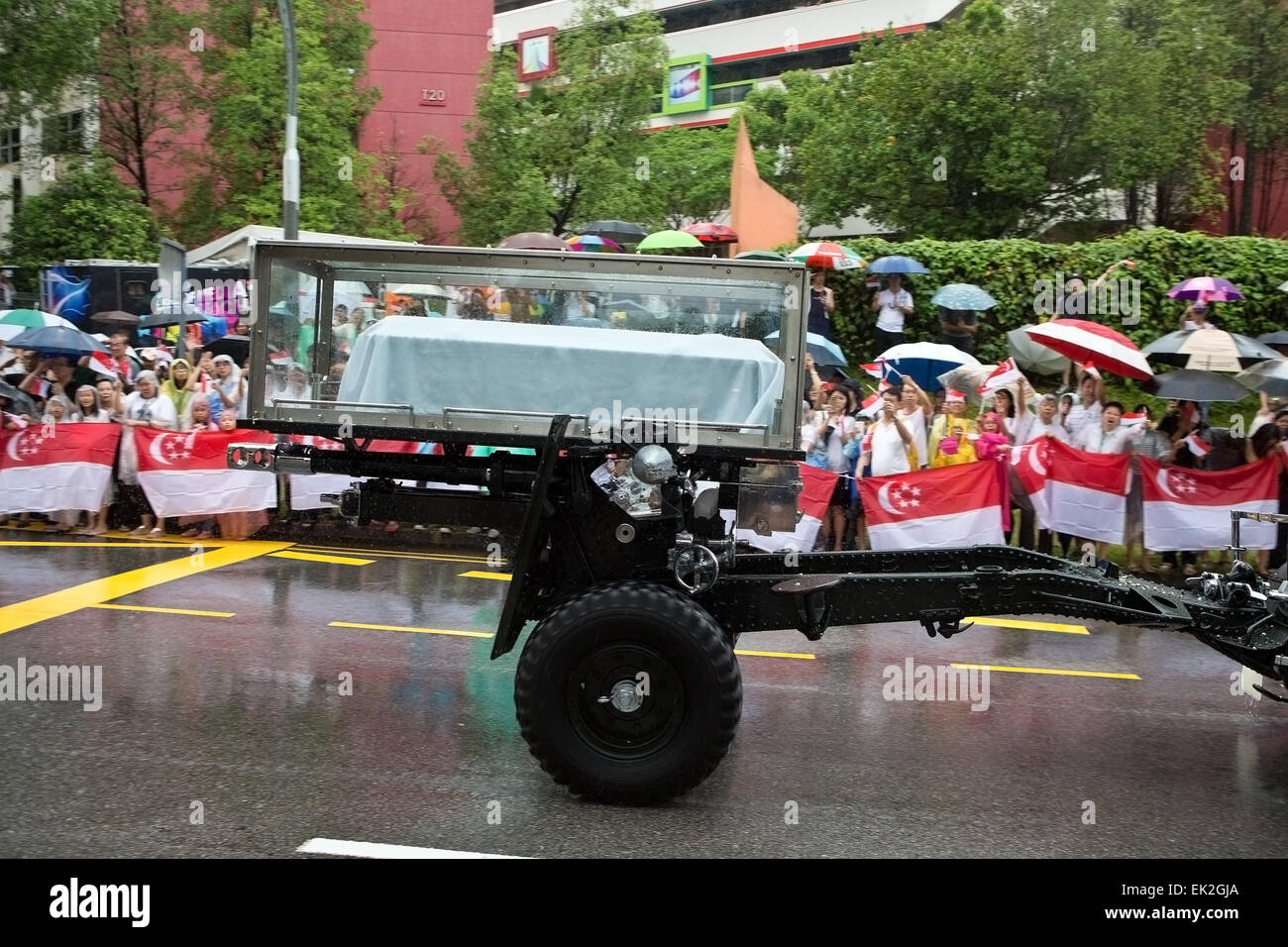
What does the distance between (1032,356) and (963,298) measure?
1.36 meters

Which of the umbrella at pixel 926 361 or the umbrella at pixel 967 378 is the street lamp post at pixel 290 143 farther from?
the umbrella at pixel 967 378

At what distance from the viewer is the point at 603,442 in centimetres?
567

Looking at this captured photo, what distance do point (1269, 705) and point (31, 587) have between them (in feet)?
29.8

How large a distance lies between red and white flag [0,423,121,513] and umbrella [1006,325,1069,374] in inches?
430

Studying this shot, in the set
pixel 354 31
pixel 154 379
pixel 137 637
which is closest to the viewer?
pixel 137 637

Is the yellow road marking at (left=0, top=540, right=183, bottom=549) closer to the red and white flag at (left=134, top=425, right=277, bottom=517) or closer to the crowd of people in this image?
the red and white flag at (left=134, top=425, right=277, bottom=517)

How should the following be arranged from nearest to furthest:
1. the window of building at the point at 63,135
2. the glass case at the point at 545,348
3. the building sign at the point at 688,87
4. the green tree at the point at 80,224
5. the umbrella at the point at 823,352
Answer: the glass case at the point at 545,348 → the umbrella at the point at 823,352 → the green tree at the point at 80,224 → the window of building at the point at 63,135 → the building sign at the point at 688,87

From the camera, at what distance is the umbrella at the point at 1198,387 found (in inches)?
466

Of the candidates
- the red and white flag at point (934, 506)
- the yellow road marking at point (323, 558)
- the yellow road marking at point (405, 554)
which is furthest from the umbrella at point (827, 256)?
the yellow road marking at point (323, 558)

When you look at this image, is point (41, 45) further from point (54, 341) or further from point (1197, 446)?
point (1197, 446)

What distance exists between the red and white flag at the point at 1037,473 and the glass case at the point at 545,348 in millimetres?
6499

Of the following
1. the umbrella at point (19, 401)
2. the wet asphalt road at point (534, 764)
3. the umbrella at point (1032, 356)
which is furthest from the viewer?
the umbrella at point (1032, 356)
